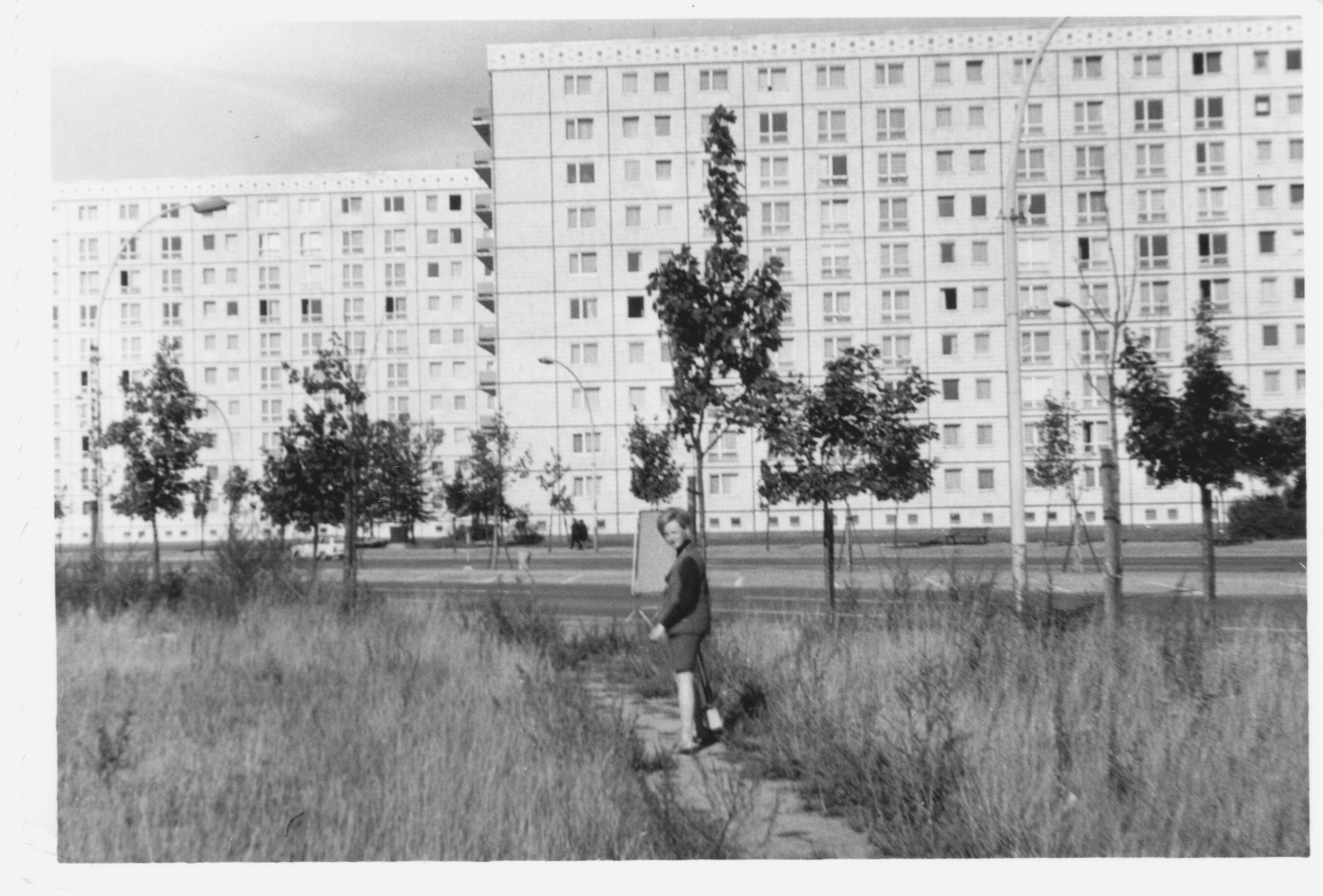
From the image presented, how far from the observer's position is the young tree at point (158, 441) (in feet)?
45.5

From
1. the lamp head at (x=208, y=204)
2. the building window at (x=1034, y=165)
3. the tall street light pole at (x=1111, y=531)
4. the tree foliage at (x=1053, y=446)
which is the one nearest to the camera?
the tall street light pole at (x=1111, y=531)

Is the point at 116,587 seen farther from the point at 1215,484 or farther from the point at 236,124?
the point at 1215,484

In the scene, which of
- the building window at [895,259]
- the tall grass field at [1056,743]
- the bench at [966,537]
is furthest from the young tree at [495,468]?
the tall grass field at [1056,743]

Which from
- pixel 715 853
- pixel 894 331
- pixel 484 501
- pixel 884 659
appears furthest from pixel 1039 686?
pixel 484 501

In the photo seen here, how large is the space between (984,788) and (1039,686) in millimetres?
1578

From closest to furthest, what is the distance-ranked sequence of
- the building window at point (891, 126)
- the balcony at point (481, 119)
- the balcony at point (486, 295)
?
the balcony at point (481, 119), the building window at point (891, 126), the balcony at point (486, 295)

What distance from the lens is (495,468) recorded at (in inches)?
1318

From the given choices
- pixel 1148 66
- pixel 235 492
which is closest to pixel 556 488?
pixel 1148 66

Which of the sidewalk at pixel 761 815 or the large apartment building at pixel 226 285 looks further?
the large apartment building at pixel 226 285

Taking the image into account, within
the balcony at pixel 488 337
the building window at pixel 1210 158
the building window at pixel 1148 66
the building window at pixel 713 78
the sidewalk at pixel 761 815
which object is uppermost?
the building window at pixel 1148 66

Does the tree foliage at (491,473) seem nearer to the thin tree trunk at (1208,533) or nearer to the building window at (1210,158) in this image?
the building window at (1210,158)

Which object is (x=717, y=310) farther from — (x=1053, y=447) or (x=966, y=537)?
(x=1053, y=447)

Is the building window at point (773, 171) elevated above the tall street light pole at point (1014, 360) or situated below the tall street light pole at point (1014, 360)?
above

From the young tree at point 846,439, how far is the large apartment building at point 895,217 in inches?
30.7
